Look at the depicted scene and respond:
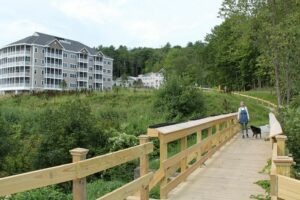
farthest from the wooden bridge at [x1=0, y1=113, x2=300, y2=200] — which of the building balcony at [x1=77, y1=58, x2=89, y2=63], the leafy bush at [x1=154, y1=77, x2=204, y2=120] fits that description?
the building balcony at [x1=77, y1=58, x2=89, y2=63]

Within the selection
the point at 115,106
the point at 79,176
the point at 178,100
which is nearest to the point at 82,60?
the point at 115,106

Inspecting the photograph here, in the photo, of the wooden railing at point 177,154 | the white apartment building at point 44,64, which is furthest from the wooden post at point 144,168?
the white apartment building at point 44,64

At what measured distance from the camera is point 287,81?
24031mm

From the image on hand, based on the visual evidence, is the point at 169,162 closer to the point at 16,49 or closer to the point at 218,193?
the point at 218,193

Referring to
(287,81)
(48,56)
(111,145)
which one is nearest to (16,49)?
(48,56)

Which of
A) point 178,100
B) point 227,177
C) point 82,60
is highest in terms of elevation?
point 82,60

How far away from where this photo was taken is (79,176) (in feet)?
14.1

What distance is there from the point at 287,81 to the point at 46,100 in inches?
1077

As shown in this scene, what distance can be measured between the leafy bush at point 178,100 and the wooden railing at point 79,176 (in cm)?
1797

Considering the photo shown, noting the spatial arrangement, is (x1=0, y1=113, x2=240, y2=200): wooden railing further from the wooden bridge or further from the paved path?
the paved path

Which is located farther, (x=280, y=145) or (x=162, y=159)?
(x=162, y=159)

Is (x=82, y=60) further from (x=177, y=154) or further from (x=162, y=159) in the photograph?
(x=162, y=159)

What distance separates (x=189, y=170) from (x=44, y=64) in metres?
89.0

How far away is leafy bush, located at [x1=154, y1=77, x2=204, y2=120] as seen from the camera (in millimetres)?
25078
